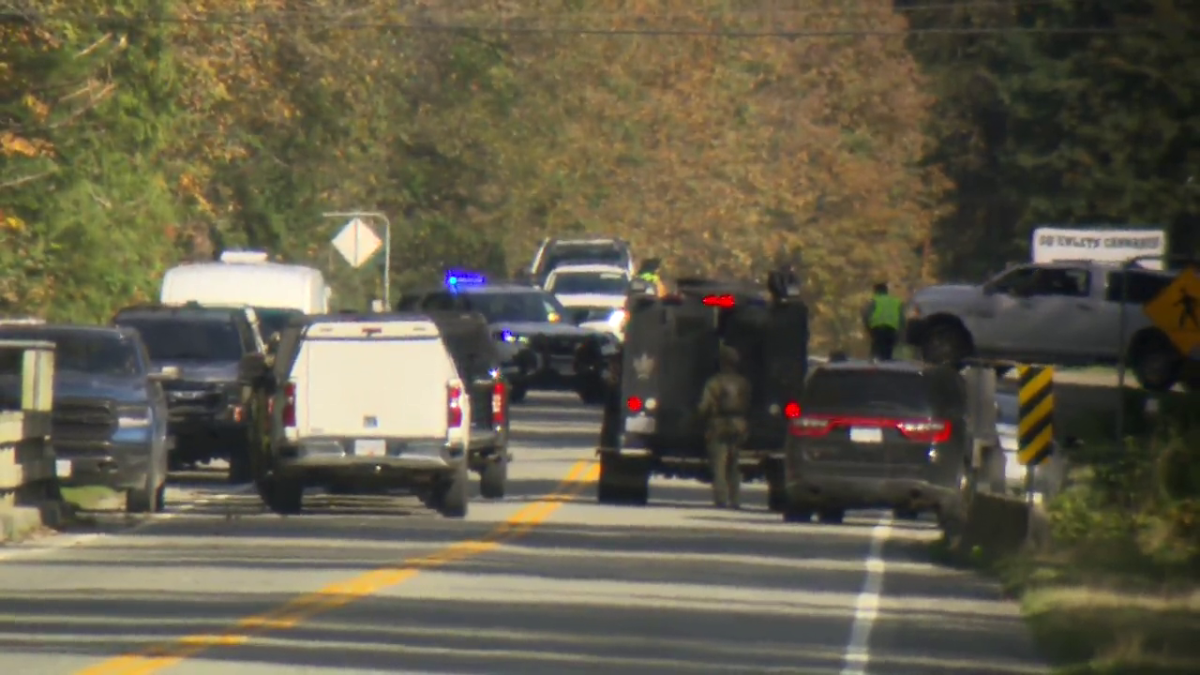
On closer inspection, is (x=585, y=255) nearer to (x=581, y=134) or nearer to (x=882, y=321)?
(x=581, y=134)

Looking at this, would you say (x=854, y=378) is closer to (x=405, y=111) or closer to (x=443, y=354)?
(x=443, y=354)

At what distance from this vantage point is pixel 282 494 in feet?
92.3

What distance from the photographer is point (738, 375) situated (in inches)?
1203

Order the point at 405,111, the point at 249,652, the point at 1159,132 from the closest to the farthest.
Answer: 1. the point at 249,652
2. the point at 1159,132
3. the point at 405,111

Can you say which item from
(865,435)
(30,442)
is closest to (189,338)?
(30,442)

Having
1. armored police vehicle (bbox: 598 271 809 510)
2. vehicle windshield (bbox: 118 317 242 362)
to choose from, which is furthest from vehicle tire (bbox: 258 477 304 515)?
vehicle windshield (bbox: 118 317 242 362)

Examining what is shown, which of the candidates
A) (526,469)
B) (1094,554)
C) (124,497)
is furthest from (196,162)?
(1094,554)

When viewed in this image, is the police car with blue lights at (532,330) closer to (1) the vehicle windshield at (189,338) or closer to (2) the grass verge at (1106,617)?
(1) the vehicle windshield at (189,338)

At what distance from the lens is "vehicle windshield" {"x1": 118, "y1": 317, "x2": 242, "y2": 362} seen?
3275 centimetres

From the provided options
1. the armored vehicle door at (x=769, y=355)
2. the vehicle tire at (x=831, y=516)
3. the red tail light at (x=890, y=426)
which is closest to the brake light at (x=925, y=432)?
the red tail light at (x=890, y=426)

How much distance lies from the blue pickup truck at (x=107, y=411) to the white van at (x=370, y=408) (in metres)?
1.27

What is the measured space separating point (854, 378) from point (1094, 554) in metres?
4.58

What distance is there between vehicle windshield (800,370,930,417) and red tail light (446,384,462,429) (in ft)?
11.2

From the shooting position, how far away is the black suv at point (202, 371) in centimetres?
3194
